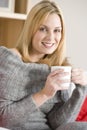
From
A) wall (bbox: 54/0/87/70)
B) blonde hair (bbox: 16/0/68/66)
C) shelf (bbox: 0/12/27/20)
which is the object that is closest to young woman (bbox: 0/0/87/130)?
blonde hair (bbox: 16/0/68/66)

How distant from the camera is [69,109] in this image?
4.05 ft

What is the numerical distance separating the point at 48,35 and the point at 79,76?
0.77 feet

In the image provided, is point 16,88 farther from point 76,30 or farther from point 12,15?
point 76,30

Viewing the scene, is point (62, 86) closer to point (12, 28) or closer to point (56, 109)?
point (56, 109)

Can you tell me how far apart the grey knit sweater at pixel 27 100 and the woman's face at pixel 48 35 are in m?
0.08

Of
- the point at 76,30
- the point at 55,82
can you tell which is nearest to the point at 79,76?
the point at 55,82

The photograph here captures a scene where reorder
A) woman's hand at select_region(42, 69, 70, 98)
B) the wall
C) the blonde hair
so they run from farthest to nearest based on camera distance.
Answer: the wall → the blonde hair → woman's hand at select_region(42, 69, 70, 98)

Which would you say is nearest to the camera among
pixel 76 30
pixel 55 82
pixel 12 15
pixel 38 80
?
pixel 55 82

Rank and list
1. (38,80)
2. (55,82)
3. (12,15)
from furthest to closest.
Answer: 1. (12,15)
2. (38,80)
3. (55,82)

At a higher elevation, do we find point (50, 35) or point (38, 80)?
point (50, 35)

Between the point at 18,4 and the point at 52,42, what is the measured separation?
708mm

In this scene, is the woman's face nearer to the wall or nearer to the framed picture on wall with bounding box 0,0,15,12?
the framed picture on wall with bounding box 0,0,15,12

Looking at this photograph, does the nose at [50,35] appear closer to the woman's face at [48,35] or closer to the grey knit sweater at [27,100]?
the woman's face at [48,35]

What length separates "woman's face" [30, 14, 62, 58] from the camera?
1.23m
